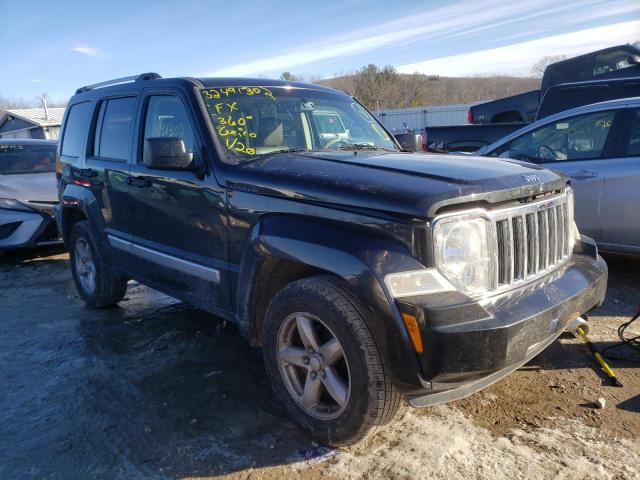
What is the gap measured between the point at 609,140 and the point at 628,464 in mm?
3325

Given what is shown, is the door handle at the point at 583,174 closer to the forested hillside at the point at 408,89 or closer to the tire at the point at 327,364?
the tire at the point at 327,364

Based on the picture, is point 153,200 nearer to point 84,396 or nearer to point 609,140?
point 84,396

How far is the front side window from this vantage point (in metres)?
4.87

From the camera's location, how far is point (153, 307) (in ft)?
16.6

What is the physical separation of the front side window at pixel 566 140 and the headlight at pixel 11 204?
6.34 metres

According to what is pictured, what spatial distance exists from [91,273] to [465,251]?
3968 mm

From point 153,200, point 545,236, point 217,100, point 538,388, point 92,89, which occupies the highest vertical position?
point 92,89

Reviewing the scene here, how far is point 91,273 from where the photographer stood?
4.98 m

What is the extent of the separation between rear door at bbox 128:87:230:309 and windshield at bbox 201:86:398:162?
0.21 metres

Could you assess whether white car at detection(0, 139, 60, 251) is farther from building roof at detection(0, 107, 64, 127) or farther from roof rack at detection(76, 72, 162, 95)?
building roof at detection(0, 107, 64, 127)

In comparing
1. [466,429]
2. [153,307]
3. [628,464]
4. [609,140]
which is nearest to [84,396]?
[153,307]

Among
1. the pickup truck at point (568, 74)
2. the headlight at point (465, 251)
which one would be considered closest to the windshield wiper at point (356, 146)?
the headlight at point (465, 251)

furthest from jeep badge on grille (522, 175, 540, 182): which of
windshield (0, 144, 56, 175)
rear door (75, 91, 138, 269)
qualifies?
windshield (0, 144, 56, 175)

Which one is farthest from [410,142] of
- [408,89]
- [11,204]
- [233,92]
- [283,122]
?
[408,89]
